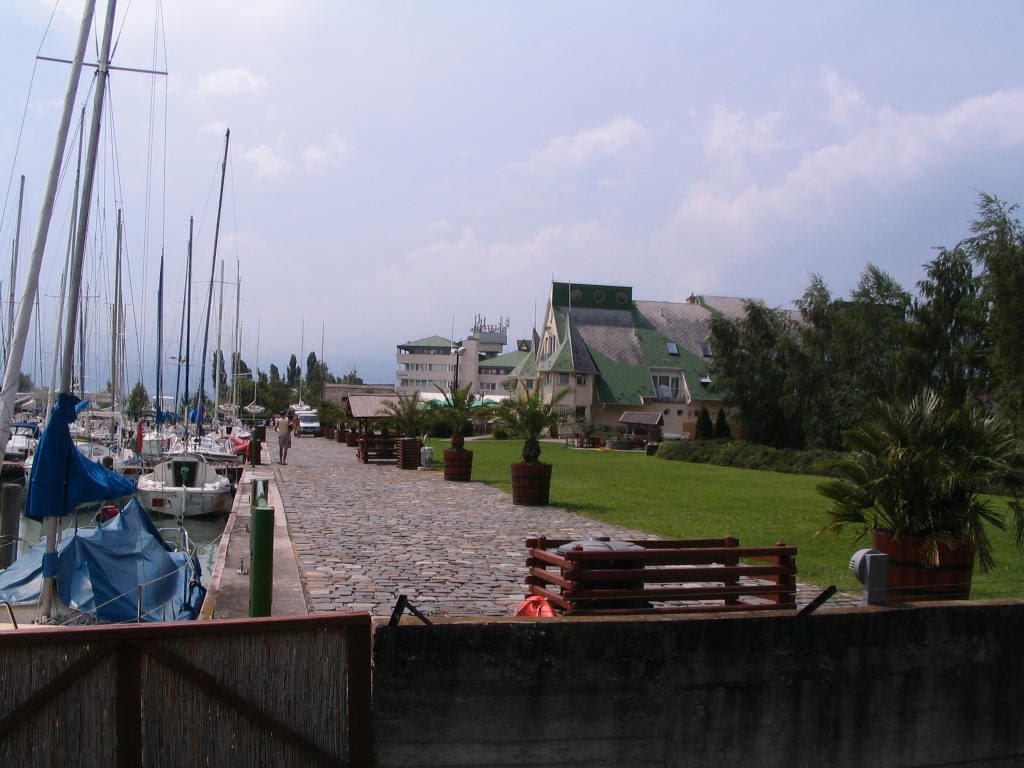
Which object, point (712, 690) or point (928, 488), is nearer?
point (712, 690)

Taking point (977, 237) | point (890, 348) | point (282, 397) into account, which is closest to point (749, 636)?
point (977, 237)

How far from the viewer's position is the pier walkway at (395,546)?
36.6ft

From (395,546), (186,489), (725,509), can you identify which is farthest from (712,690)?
(186,489)

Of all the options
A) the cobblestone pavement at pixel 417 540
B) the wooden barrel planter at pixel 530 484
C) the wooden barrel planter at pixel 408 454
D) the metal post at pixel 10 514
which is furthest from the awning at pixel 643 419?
the metal post at pixel 10 514

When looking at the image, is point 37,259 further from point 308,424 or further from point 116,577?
point 308,424

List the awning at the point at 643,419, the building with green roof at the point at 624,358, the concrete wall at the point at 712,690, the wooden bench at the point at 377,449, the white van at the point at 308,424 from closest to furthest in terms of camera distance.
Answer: the concrete wall at the point at 712,690 → the wooden bench at the point at 377,449 → the awning at the point at 643,419 → the building with green roof at the point at 624,358 → the white van at the point at 308,424

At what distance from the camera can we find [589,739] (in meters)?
8.28

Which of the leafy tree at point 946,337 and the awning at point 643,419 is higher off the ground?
the leafy tree at point 946,337

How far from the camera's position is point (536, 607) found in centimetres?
943

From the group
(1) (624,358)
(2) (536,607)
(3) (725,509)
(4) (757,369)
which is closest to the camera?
(2) (536,607)

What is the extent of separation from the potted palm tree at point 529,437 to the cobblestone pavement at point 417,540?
2.04 ft

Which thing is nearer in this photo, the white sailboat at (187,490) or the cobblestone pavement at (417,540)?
the cobblestone pavement at (417,540)

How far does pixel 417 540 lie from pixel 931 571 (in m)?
8.62

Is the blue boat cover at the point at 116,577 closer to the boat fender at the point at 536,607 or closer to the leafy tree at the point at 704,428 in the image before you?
the boat fender at the point at 536,607
